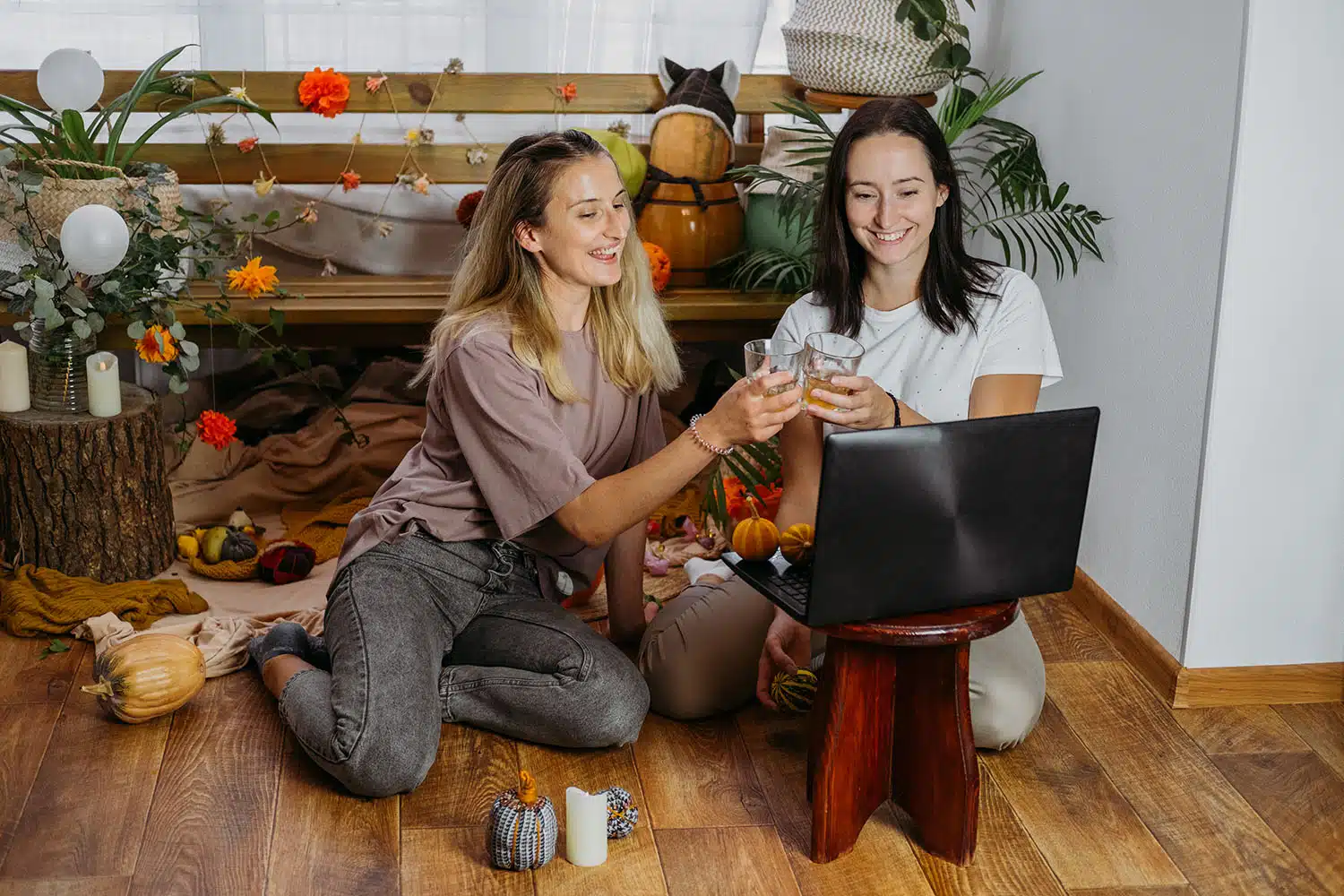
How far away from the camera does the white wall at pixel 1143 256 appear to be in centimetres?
239

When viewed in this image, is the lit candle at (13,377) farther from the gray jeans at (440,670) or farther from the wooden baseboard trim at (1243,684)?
the wooden baseboard trim at (1243,684)

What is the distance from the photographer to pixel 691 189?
11.3 feet

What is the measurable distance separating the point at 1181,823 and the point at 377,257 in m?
2.54

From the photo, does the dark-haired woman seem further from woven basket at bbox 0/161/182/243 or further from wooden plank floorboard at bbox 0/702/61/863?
woven basket at bbox 0/161/182/243

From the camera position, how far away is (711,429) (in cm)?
200

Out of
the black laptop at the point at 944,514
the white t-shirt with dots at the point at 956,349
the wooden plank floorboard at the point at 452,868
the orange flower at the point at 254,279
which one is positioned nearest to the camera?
the black laptop at the point at 944,514

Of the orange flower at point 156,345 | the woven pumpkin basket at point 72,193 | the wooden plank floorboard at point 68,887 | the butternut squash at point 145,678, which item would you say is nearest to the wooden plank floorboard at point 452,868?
the wooden plank floorboard at point 68,887

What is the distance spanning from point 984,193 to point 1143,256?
2.31 feet

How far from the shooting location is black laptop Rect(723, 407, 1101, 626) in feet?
5.69

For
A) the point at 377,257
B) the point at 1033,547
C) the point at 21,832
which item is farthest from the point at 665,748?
the point at 377,257

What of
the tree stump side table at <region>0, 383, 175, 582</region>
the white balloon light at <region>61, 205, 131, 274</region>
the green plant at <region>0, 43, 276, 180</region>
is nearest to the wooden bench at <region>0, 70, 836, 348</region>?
the green plant at <region>0, 43, 276, 180</region>

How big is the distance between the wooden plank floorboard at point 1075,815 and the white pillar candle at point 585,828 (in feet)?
2.06

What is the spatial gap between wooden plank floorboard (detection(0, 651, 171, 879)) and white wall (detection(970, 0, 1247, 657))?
5.67 ft

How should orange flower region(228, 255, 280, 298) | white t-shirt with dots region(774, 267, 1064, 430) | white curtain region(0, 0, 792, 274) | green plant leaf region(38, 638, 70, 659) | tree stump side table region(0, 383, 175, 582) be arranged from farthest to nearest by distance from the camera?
white curtain region(0, 0, 792, 274), orange flower region(228, 255, 280, 298), tree stump side table region(0, 383, 175, 582), green plant leaf region(38, 638, 70, 659), white t-shirt with dots region(774, 267, 1064, 430)
